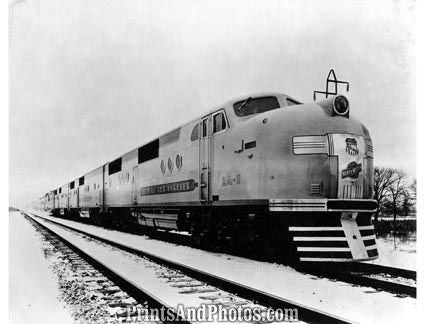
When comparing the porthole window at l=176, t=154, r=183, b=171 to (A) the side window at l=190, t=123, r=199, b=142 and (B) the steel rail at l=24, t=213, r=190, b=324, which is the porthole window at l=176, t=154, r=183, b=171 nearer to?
(A) the side window at l=190, t=123, r=199, b=142

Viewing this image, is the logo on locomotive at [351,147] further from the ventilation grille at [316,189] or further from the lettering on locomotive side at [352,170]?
the ventilation grille at [316,189]

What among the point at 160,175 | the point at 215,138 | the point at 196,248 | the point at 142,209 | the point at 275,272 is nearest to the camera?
the point at 275,272

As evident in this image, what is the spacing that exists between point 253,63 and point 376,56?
213 cm

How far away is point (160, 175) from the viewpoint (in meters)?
13.9

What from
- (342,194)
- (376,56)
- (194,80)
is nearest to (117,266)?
(194,80)

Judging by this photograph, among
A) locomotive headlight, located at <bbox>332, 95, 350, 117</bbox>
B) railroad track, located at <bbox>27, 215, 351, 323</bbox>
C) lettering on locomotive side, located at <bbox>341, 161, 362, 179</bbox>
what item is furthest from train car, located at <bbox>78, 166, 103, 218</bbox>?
lettering on locomotive side, located at <bbox>341, 161, 362, 179</bbox>

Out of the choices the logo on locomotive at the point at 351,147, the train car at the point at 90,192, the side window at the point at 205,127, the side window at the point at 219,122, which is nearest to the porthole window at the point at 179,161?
the side window at the point at 205,127

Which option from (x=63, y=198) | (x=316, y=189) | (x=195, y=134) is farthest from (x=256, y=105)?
(x=63, y=198)

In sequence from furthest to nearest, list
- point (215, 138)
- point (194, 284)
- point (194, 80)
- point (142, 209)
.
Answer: point (142, 209) < point (215, 138) < point (194, 80) < point (194, 284)

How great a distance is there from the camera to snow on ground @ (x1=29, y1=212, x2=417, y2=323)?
17.6 feet

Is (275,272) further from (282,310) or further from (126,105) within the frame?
(126,105)

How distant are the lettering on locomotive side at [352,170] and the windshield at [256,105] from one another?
7.41 ft

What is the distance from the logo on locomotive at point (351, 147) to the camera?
26.1ft

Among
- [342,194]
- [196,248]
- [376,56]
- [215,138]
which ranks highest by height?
[376,56]
